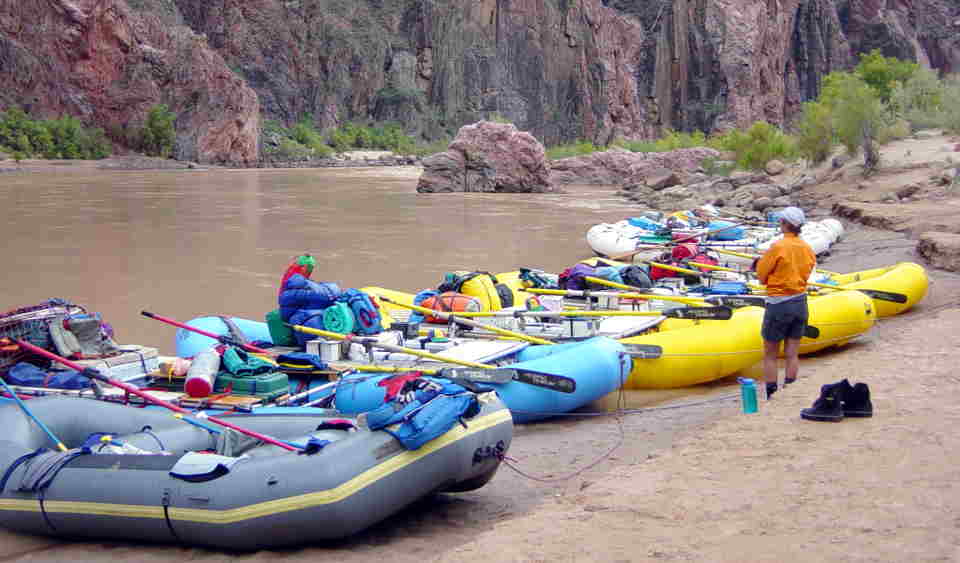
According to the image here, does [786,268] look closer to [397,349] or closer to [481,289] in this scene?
[397,349]

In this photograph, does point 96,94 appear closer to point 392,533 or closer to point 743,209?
point 743,209

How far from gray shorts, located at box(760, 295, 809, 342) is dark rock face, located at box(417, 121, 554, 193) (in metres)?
28.6

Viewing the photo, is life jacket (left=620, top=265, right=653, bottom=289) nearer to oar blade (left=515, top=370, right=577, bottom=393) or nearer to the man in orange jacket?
oar blade (left=515, top=370, right=577, bottom=393)

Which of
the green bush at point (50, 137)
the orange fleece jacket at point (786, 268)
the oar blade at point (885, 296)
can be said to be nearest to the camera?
the orange fleece jacket at point (786, 268)

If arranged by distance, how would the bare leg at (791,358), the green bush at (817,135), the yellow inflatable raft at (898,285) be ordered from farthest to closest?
the green bush at (817,135), the yellow inflatable raft at (898,285), the bare leg at (791,358)

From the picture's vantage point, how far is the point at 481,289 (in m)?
8.93

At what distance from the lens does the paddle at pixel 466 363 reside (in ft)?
21.0

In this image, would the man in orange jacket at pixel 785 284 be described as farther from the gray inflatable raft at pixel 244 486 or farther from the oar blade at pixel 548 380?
the gray inflatable raft at pixel 244 486

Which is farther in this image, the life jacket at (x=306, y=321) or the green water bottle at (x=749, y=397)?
the life jacket at (x=306, y=321)

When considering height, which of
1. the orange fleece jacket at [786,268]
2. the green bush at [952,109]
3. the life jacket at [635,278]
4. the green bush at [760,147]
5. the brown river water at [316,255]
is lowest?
the brown river water at [316,255]

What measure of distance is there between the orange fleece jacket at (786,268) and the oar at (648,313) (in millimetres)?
1902

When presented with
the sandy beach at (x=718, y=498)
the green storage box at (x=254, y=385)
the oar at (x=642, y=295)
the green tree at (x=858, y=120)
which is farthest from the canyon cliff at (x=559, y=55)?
the sandy beach at (x=718, y=498)

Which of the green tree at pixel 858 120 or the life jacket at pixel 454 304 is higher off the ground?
the green tree at pixel 858 120

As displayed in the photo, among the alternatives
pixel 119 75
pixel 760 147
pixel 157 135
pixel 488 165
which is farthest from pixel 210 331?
pixel 119 75
